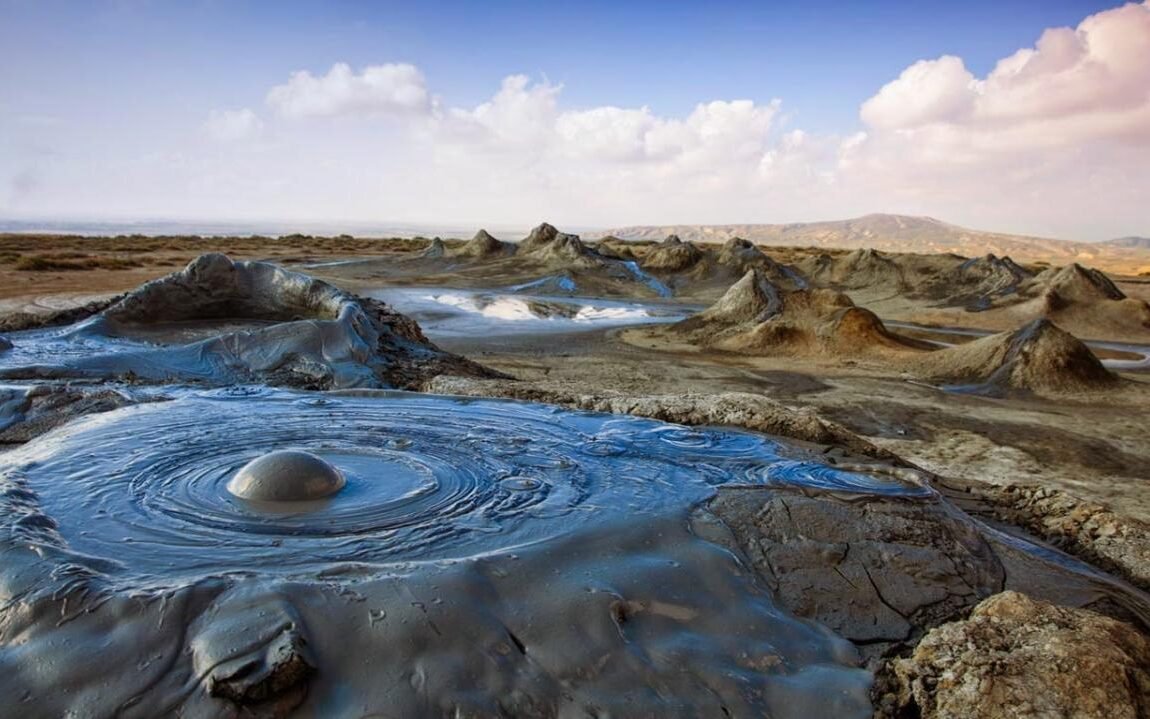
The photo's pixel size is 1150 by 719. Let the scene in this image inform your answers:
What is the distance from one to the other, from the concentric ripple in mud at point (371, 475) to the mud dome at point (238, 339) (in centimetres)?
112

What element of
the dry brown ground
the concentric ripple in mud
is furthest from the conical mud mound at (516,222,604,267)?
the concentric ripple in mud

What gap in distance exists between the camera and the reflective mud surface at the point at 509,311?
14172 mm

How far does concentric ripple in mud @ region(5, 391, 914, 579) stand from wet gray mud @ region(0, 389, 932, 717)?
16 millimetres

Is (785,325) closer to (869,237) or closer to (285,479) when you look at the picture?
(285,479)

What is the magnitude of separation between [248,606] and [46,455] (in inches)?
85.3

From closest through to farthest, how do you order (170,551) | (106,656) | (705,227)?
(106,656) < (170,551) < (705,227)

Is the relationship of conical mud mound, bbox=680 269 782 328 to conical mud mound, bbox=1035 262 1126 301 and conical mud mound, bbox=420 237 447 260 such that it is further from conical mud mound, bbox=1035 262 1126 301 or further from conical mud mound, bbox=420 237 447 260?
conical mud mound, bbox=420 237 447 260

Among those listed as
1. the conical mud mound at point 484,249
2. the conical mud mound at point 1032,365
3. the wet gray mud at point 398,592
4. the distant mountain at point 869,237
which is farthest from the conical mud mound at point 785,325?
the distant mountain at point 869,237

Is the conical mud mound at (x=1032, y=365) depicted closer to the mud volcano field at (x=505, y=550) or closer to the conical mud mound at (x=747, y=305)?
the mud volcano field at (x=505, y=550)

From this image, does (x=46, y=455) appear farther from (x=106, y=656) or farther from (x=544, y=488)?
(x=544, y=488)

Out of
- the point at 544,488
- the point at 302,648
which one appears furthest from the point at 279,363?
the point at 302,648

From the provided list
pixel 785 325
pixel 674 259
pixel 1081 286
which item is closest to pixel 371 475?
pixel 785 325

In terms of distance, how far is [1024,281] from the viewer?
69.8 ft

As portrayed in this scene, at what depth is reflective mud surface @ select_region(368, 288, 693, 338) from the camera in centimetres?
1417
